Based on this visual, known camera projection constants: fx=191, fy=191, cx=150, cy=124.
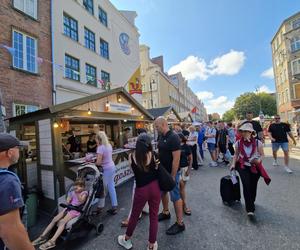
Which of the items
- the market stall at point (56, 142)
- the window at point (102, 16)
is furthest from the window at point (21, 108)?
the window at point (102, 16)

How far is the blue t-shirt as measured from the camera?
1.34 m

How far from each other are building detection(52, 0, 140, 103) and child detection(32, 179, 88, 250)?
27.9 feet

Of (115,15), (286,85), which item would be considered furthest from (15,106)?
(286,85)

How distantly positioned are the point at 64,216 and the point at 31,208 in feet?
5.04

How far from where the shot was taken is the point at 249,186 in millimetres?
3605

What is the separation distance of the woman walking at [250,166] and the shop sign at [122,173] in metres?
4.19

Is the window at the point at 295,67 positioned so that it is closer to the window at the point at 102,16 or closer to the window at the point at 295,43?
the window at the point at 295,43

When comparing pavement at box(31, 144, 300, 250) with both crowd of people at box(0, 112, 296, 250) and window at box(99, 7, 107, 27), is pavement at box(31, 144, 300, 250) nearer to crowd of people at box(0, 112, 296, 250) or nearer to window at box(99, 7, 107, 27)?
crowd of people at box(0, 112, 296, 250)

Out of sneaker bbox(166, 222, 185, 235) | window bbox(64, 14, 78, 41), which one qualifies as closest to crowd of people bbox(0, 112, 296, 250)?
sneaker bbox(166, 222, 185, 235)

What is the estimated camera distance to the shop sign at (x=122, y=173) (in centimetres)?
667

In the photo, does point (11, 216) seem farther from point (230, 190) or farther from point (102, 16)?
point (102, 16)

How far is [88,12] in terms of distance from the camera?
1405cm

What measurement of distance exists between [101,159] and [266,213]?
3592 mm

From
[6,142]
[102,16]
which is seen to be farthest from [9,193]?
[102,16]
